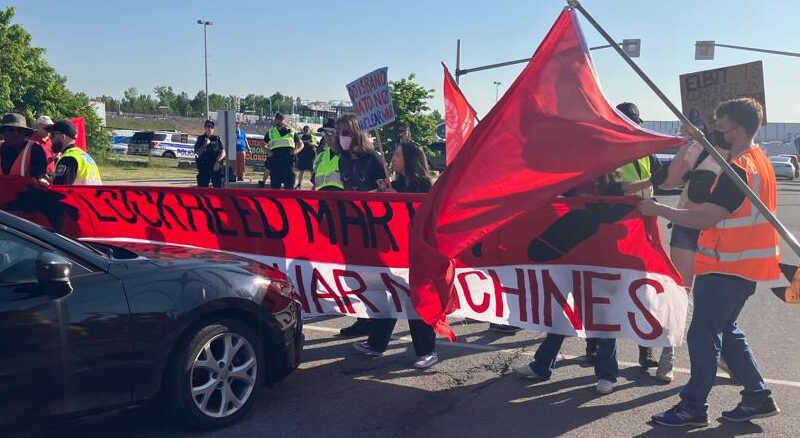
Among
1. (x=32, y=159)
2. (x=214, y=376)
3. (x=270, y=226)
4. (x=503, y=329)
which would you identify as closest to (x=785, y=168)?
(x=503, y=329)

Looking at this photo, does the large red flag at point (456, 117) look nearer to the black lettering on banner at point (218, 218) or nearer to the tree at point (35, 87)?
the black lettering on banner at point (218, 218)

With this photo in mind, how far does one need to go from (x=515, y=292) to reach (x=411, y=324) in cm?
88

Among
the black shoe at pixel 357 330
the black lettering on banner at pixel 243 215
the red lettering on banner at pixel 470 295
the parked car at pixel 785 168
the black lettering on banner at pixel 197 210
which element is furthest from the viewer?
the parked car at pixel 785 168

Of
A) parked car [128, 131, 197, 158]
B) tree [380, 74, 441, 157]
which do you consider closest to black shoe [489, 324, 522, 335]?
tree [380, 74, 441, 157]

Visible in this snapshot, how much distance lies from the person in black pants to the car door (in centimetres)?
261

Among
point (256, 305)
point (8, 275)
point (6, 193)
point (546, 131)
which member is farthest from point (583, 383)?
point (6, 193)

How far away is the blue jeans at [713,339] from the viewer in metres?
4.37

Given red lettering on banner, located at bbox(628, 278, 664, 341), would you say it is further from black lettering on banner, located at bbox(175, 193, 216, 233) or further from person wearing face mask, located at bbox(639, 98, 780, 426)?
black lettering on banner, located at bbox(175, 193, 216, 233)

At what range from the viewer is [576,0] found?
415 centimetres

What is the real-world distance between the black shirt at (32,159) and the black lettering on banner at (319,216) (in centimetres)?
306

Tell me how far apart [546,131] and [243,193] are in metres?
2.78

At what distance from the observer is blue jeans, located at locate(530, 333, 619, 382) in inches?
200

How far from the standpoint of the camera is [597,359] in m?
5.14

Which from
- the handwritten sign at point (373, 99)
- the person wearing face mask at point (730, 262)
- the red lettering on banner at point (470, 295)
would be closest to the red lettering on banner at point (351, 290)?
the red lettering on banner at point (470, 295)
